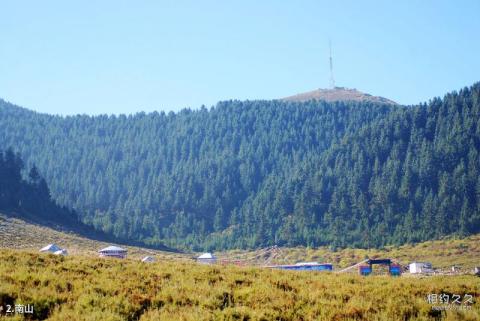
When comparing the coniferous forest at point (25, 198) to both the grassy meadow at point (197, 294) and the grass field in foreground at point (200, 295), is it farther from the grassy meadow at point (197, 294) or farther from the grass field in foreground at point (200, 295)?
the grass field in foreground at point (200, 295)

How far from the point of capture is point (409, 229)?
13288 centimetres

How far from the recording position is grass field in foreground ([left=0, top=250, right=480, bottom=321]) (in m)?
14.1

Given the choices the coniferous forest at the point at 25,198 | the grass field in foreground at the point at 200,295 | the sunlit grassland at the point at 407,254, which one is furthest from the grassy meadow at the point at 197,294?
the coniferous forest at the point at 25,198

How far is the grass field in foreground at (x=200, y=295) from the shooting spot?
14141 mm

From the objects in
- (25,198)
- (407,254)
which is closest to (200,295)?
(407,254)

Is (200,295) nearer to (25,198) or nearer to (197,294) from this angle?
(197,294)

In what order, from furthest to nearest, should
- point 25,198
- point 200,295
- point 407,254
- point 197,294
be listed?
point 25,198, point 407,254, point 197,294, point 200,295

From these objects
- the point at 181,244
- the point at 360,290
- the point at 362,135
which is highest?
the point at 362,135

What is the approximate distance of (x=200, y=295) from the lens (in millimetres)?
16094

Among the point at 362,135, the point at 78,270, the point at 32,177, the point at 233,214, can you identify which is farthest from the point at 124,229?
the point at 78,270

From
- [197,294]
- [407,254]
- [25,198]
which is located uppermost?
[25,198]

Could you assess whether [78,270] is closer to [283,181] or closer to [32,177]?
[32,177]

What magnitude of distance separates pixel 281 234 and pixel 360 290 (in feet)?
451

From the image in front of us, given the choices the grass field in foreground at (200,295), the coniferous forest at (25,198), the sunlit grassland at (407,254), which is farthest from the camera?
the coniferous forest at (25,198)
